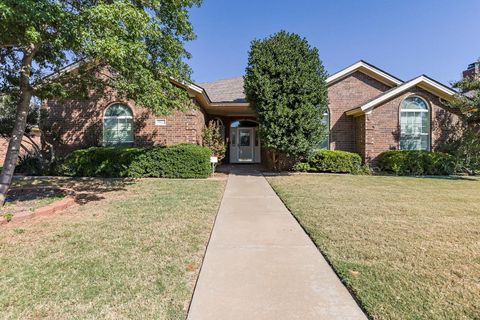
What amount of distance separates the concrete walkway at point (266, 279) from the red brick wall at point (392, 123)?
1084cm

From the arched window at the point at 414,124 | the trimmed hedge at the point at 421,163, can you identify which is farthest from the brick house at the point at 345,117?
the trimmed hedge at the point at 421,163

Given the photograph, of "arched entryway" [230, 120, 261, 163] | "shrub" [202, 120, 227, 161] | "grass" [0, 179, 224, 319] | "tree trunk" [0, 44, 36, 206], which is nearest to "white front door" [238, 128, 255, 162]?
"arched entryway" [230, 120, 261, 163]

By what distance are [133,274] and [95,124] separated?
A: 39.8 feet

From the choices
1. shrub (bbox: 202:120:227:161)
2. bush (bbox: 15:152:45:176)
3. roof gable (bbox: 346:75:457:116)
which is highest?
roof gable (bbox: 346:75:457:116)

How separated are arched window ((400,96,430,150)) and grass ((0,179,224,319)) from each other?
1233 cm

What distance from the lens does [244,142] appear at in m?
20.5

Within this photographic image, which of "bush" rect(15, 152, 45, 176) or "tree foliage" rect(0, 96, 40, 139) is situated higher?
"tree foliage" rect(0, 96, 40, 139)

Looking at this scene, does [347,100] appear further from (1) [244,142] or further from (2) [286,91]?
(1) [244,142]

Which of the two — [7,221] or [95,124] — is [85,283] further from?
[95,124]

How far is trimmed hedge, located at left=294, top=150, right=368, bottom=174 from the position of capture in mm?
13734

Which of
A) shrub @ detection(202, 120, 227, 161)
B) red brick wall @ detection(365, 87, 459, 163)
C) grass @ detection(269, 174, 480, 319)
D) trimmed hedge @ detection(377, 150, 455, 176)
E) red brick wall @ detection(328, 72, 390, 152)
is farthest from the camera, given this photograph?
red brick wall @ detection(328, 72, 390, 152)

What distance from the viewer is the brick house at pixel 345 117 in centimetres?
1355

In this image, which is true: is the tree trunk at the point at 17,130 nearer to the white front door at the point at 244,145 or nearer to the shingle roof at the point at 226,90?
the shingle roof at the point at 226,90

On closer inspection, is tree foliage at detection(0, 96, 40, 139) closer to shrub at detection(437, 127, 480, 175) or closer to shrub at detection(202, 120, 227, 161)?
shrub at detection(202, 120, 227, 161)
